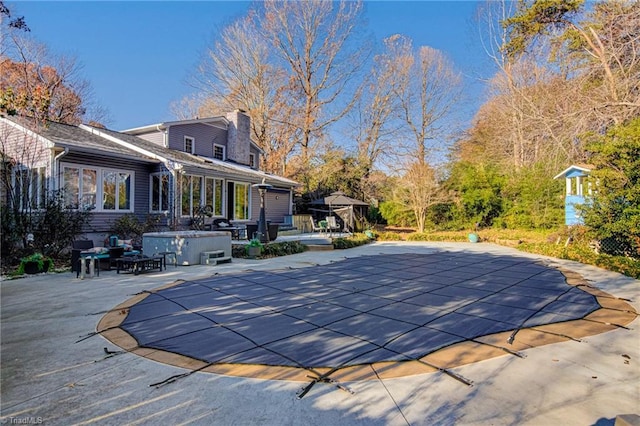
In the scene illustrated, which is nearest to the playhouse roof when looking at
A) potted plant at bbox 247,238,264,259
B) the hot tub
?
potted plant at bbox 247,238,264,259

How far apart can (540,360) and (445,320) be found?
1.11 meters

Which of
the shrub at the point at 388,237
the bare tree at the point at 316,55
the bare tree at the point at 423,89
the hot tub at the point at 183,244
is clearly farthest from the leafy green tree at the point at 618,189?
the bare tree at the point at 316,55

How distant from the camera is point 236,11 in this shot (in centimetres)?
2259

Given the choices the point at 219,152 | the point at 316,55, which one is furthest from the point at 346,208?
the point at 316,55

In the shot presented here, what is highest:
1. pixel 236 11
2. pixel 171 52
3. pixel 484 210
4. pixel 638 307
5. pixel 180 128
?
pixel 236 11

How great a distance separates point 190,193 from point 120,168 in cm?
235

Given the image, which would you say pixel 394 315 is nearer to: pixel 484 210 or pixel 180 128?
pixel 180 128

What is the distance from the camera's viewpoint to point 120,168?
10.8 m

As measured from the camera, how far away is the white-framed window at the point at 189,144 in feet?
49.5

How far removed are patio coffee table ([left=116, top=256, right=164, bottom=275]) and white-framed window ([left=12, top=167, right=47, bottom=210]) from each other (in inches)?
116

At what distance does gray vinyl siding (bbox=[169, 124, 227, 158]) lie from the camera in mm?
14543

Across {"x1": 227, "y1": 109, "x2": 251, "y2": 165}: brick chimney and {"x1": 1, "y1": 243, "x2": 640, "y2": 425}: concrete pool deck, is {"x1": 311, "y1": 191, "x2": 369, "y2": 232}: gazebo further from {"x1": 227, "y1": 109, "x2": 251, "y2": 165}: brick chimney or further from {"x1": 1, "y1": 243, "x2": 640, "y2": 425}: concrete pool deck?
{"x1": 1, "y1": 243, "x2": 640, "y2": 425}: concrete pool deck

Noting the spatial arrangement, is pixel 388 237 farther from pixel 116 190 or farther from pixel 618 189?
pixel 116 190

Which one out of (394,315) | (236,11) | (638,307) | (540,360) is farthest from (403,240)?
(236,11)
